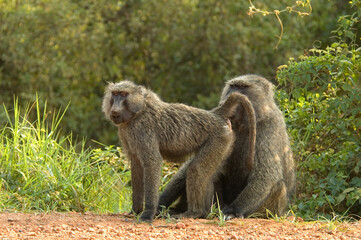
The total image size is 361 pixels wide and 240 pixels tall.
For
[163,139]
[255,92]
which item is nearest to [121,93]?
[163,139]

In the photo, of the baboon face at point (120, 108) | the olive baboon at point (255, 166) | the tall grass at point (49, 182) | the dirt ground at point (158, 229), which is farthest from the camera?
the tall grass at point (49, 182)

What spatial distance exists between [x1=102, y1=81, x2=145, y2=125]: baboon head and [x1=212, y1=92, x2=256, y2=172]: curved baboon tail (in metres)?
0.67

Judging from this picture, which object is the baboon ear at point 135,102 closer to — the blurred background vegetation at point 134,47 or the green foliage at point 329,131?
the green foliage at point 329,131

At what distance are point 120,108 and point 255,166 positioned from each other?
1100 millimetres

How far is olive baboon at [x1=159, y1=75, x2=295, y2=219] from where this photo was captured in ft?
16.5

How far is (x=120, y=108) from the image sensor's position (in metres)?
4.79

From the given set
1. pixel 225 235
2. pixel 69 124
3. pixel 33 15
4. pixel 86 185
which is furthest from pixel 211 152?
pixel 33 15

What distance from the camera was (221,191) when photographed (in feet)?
17.6

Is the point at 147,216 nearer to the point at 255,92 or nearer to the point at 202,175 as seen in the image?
the point at 202,175

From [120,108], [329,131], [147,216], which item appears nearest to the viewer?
[147,216]

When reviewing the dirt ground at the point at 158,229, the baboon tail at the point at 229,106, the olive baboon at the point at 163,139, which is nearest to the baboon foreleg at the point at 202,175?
the olive baboon at the point at 163,139

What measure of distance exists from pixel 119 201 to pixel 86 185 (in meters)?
0.42

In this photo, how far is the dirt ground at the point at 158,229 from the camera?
13.2 ft

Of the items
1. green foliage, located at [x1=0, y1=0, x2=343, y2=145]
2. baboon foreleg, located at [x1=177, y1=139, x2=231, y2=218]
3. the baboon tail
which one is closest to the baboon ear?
baboon foreleg, located at [x1=177, y1=139, x2=231, y2=218]
